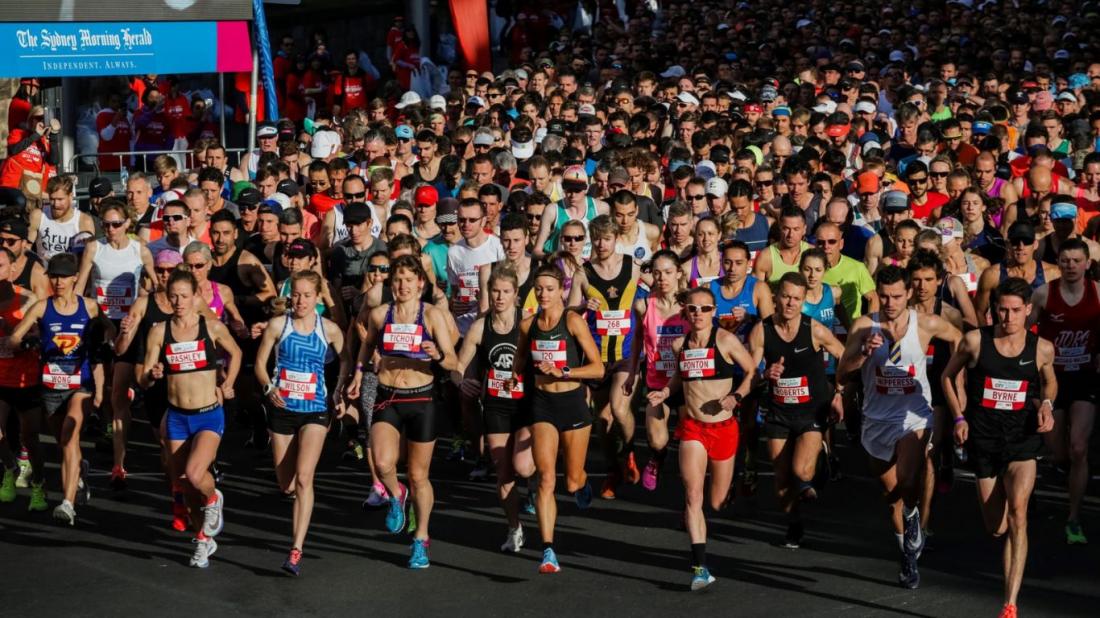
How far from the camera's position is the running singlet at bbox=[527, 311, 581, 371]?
9.54 metres

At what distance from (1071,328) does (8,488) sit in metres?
7.14

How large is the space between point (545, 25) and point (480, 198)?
524 inches

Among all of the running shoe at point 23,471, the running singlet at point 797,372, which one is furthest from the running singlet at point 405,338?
the running shoe at point 23,471

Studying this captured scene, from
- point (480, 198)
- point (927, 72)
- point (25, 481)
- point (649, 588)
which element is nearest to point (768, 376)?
point (649, 588)

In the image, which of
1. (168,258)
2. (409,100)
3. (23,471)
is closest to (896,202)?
(168,258)

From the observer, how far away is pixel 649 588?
889 cm

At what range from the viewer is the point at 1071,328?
33.0ft

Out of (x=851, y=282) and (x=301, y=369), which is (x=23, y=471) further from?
(x=851, y=282)

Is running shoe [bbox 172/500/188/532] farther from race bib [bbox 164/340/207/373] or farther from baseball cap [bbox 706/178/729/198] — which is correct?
baseball cap [bbox 706/178/729/198]

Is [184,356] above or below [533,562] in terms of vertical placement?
above

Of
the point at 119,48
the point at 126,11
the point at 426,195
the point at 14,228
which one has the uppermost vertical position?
the point at 126,11

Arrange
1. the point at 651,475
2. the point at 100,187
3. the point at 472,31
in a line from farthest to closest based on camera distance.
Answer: the point at 472,31, the point at 100,187, the point at 651,475

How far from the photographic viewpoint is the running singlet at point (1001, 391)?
853cm

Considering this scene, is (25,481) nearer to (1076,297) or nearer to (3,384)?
(3,384)
